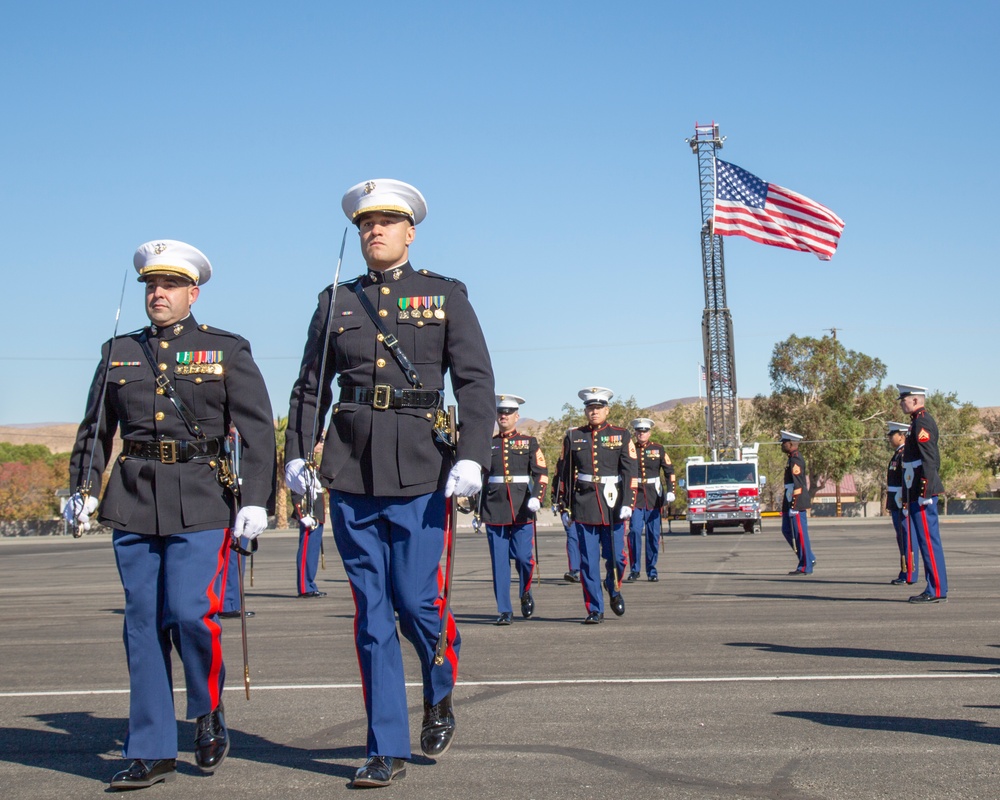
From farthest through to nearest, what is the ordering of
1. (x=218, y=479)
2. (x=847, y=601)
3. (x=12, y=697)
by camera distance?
(x=847, y=601), (x=12, y=697), (x=218, y=479)

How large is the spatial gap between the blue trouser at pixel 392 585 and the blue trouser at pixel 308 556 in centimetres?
842

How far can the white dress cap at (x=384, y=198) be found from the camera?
5.54m

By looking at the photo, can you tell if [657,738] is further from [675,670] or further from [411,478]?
[675,670]

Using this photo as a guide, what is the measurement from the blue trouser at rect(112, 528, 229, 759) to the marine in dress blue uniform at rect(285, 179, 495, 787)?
1.74 ft

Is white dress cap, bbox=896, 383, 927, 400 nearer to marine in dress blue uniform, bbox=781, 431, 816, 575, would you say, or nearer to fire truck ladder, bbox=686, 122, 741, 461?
marine in dress blue uniform, bbox=781, 431, 816, 575

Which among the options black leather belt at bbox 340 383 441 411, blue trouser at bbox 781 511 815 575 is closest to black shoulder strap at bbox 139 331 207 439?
black leather belt at bbox 340 383 441 411

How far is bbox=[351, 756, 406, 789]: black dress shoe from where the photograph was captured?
4859 mm

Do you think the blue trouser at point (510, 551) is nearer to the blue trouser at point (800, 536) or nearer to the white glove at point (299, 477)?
the white glove at point (299, 477)

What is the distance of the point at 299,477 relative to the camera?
5.36 meters

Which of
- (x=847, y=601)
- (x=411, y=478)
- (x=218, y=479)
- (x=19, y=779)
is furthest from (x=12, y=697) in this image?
(x=847, y=601)

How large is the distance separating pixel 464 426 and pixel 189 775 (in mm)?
1845

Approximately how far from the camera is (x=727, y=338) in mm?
59656

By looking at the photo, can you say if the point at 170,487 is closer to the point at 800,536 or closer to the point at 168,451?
the point at 168,451

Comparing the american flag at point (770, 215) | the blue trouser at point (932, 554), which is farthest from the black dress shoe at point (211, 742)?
the american flag at point (770, 215)
